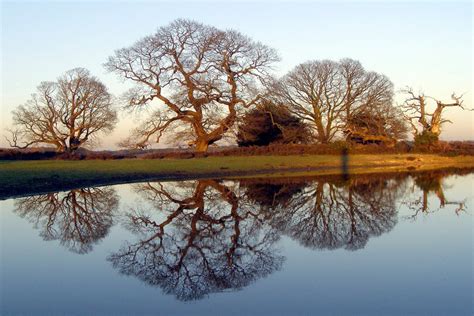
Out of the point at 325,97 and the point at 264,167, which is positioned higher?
the point at 325,97

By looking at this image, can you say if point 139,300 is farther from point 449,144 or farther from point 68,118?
point 68,118

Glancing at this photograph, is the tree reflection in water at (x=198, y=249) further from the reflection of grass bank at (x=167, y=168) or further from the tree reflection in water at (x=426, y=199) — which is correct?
the reflection of grass bank at (x=167, y=168)

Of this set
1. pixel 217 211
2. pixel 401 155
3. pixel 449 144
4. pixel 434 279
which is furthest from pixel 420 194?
pixel 449 144

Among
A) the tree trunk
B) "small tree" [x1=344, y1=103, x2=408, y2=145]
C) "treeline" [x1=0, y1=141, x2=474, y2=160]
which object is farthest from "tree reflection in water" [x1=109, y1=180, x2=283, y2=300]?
"small tree" [x1=344, y1=103, x2=408, y2=145]

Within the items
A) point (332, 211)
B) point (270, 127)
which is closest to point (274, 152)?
point (270, 127)

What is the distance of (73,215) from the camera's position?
14742mm

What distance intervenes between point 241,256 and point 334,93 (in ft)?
149

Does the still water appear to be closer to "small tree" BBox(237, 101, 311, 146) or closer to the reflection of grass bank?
the reflection of grass bank

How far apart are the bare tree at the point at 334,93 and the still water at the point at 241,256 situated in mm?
35386

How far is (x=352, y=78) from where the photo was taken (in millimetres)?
52812

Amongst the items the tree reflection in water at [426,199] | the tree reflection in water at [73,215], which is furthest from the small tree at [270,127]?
the tree reflection in water at [73,215]

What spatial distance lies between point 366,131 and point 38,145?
115 ft

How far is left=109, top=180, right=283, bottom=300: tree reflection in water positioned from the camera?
7758mm

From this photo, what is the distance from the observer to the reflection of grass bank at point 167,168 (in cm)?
2160
